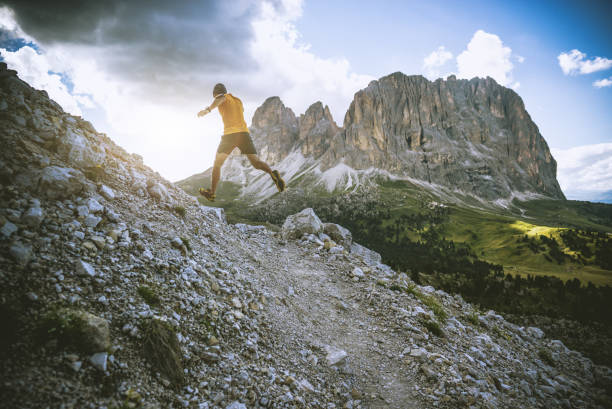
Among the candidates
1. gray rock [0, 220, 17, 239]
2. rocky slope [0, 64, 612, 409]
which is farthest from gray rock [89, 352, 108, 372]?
gray rock [0, 220, 17, 239]

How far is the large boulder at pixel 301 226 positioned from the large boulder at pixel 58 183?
12.6m

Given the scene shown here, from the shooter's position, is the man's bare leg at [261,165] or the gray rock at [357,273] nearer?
the man's bare leg at [261,165]

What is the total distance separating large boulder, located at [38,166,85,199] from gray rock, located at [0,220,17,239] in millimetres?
1288

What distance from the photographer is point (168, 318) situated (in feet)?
16.0

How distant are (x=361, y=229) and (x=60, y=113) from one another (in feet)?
590

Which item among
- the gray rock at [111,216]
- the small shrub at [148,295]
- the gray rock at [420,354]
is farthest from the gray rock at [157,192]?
the gray rock at [420,354]

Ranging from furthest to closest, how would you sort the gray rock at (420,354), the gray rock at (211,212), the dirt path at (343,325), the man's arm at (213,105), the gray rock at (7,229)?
the gray rock at (211,212)
the man's arm at (213,105)
the gray rock at (420,354)
the dirt path at (343,325)
the gray rock at (7,229)

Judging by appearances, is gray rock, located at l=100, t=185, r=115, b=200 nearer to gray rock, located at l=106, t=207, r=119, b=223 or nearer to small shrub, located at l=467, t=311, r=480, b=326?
gray rock, located at l=106, t=207, r=119, b=223

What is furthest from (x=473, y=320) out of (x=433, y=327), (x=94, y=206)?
(x=94, y=206)

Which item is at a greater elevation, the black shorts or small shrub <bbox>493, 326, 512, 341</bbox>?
the black shorts

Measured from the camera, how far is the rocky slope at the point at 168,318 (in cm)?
345

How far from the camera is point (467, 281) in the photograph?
75.6m

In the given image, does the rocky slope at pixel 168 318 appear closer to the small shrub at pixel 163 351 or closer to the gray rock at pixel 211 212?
the small shrub at pixel 163 351

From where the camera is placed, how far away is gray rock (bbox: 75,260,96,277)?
14.3 ft
